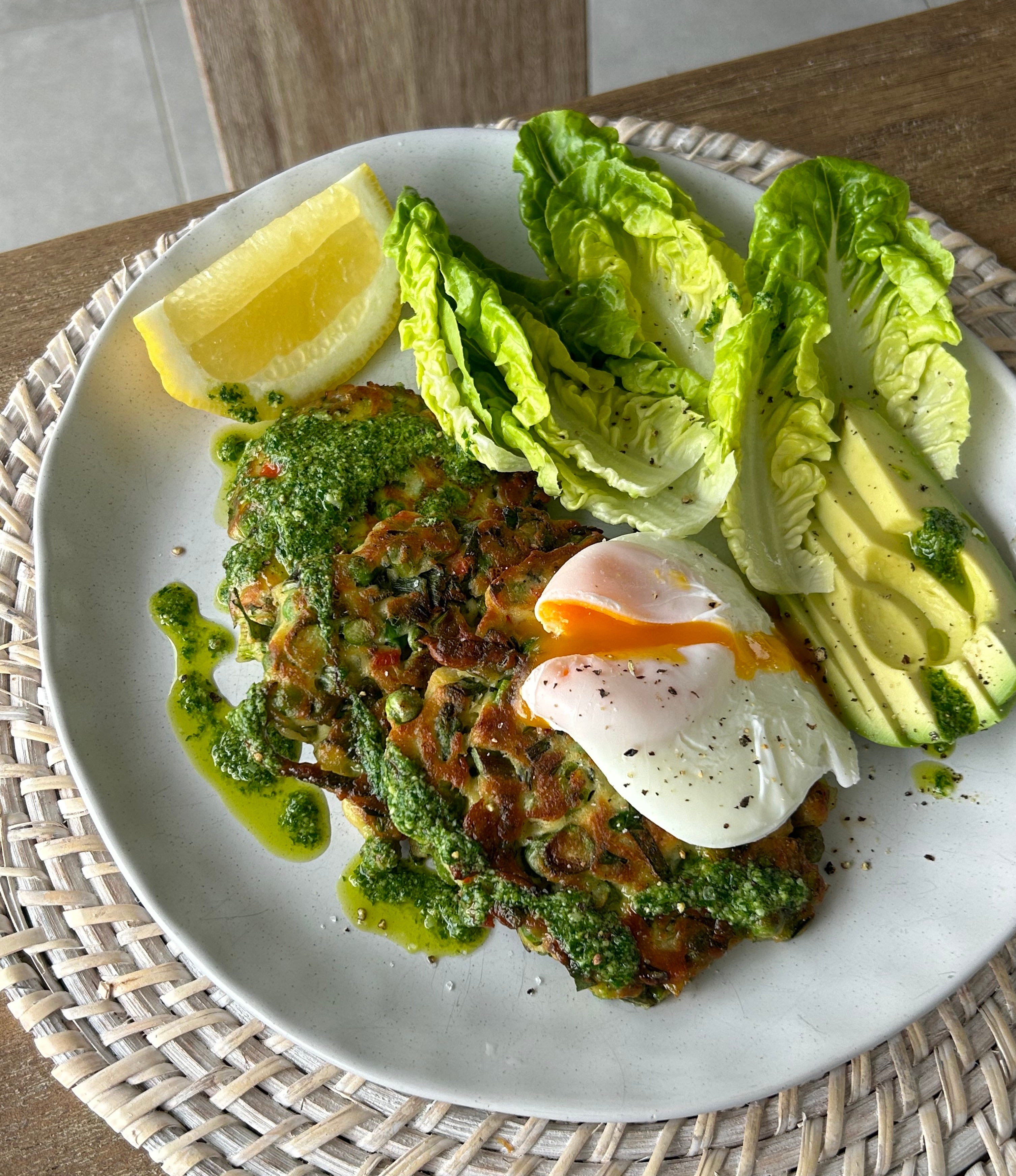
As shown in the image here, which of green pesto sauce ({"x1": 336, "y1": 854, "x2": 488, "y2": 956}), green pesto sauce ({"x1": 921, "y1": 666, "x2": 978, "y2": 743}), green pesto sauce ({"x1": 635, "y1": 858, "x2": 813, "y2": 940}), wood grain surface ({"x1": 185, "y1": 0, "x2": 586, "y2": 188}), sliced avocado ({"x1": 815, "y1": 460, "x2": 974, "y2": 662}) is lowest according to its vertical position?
green pesto sauce ({"x1": 336, "y1": 854, "x2": 488, "y2": 956})

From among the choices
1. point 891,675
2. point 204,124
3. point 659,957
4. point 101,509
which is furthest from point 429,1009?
point 204,124

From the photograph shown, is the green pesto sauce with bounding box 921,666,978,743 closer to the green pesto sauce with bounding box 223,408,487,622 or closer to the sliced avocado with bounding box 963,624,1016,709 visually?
the sliced avocado with bounding box 963,624,1016,709

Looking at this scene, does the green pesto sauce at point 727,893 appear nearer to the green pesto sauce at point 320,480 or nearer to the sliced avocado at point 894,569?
the sliced avocado at point 894,569

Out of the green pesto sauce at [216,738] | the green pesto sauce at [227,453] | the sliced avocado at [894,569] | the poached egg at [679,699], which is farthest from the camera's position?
the green pesto sauce at [227,453]

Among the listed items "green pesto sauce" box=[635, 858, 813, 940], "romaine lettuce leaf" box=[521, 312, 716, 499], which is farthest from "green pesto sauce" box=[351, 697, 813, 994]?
"romaine lettuce leaf" box=[521, 312, 716, 499]

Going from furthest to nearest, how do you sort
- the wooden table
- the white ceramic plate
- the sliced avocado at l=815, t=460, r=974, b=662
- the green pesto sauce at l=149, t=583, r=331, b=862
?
1. the wooden table
2. the green pesto sauce at l=149, t=583, r=331, b=862
3. the sliced avocado at l=815, t=460, r=974, b=662
4. the white ceramic plate

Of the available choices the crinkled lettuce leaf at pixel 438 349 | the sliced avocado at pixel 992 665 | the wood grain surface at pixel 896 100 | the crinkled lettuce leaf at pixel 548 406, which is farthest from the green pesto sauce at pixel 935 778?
the wood grain surface at pixel 896 100

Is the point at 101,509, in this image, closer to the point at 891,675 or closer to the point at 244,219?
the point at 244,219
